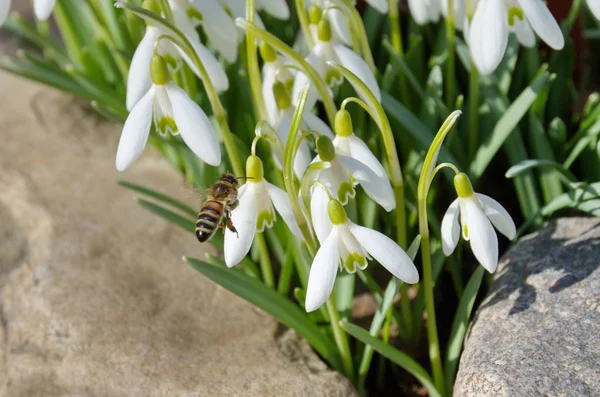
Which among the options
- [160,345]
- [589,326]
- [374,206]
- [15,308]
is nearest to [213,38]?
[374,206]

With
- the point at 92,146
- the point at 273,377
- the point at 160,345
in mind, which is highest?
the point at 273,377

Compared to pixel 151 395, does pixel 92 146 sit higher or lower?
lower

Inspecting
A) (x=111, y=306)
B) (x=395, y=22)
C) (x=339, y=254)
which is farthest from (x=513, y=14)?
(x=111, y=306)

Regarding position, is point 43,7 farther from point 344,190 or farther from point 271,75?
point 344,190

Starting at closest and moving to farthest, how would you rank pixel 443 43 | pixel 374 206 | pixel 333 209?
pixel 333 209, pixel 374 206, pixel 443 43

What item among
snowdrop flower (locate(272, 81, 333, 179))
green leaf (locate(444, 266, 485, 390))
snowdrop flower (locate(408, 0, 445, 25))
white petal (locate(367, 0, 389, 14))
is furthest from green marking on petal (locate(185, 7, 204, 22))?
green leaf (locate(444, 266, 485, 390))

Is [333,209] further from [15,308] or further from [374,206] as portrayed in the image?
[15,308]
